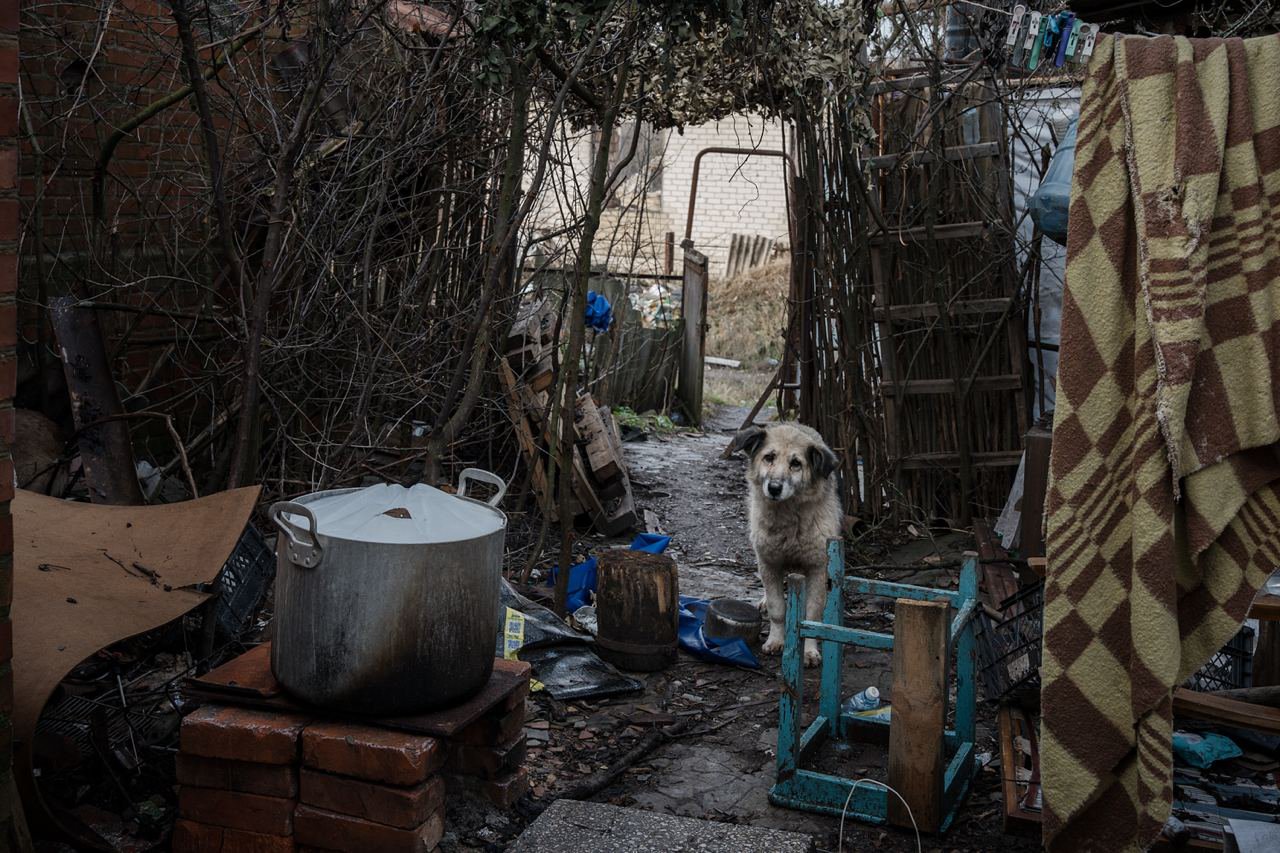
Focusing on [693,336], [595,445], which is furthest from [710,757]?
[693,336]

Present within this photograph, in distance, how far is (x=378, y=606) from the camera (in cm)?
280

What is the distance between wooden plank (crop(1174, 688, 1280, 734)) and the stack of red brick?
186 centimetres

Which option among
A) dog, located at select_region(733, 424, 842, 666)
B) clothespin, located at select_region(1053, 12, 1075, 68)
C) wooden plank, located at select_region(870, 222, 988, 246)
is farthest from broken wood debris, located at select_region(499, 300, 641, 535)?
clothespin, located at select_region(1053, 12, 1075, 68)

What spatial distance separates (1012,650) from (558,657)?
6.67 feet

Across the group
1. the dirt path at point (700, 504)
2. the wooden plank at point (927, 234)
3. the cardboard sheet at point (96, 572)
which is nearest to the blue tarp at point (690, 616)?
the dirt path at point (700, 504)

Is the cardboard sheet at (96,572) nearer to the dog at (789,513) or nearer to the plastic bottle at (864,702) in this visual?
the plastic bottle at (864,702)

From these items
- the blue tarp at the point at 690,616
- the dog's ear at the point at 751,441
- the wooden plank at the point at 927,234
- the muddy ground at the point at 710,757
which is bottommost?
the muddy ground at the point at 710,757

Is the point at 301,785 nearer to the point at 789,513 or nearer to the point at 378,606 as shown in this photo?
the point at 378,606

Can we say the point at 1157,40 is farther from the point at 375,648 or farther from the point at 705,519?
the point at 705,519

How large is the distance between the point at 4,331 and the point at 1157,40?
2.48m

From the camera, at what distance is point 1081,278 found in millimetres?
2301

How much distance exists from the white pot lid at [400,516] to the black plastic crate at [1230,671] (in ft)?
9.38

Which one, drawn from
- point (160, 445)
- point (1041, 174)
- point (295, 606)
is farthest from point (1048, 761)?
point (1041, 174)

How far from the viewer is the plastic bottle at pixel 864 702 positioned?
4609 millimetres
